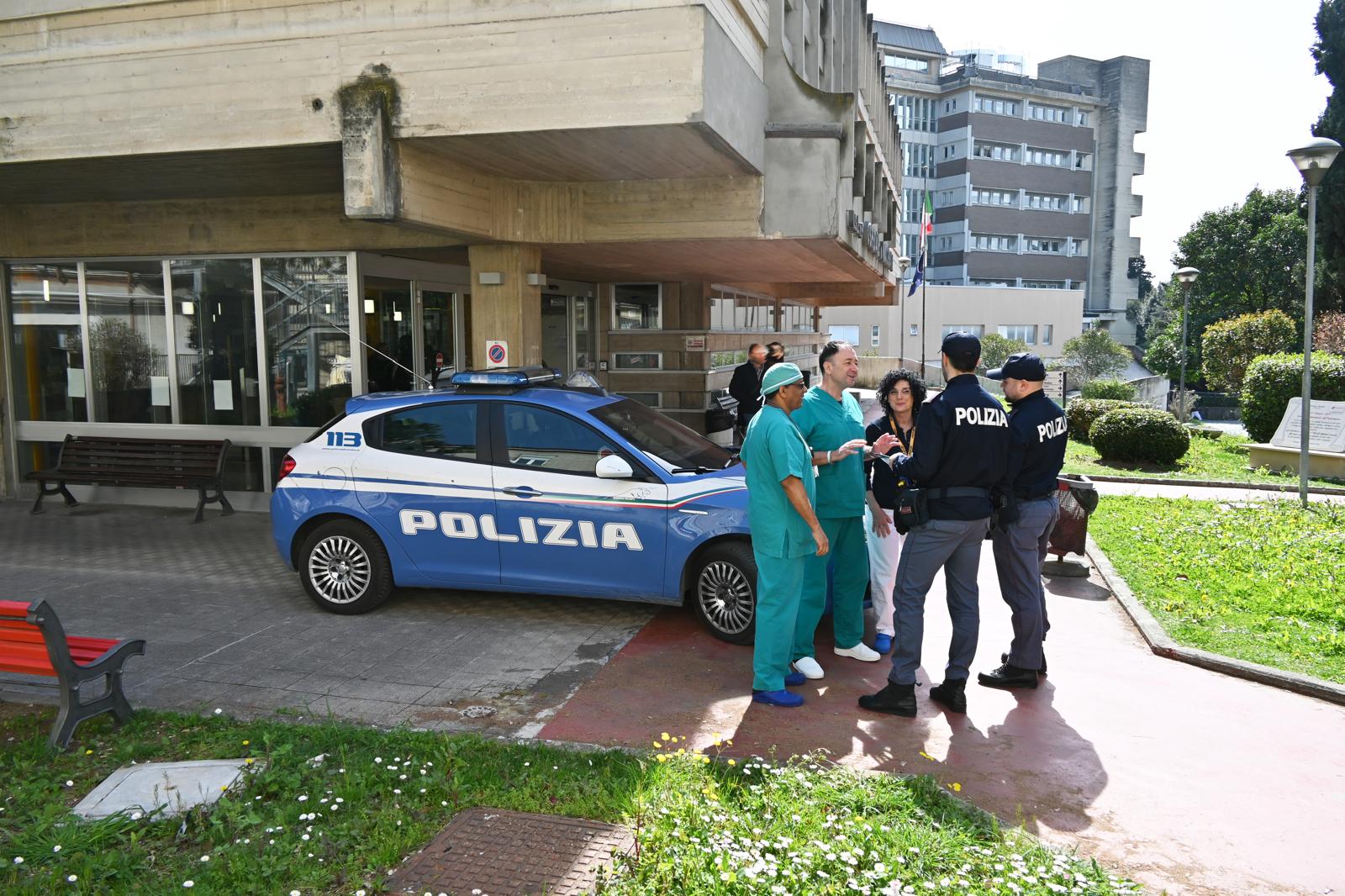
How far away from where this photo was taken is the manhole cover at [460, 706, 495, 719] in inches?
208

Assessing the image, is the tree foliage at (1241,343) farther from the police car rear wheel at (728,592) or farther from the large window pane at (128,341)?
the large window pane at (128,341)

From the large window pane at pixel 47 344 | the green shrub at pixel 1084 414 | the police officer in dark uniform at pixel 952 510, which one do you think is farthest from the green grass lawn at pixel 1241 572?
the large window pane at pixel 47 344

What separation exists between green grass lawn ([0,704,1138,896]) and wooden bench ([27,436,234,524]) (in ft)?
21.4

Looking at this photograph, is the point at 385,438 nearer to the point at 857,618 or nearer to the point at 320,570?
the point at 320,570

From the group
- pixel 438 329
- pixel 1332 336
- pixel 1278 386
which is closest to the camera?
pixel 438 329

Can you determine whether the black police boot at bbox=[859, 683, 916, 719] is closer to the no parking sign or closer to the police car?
the police car

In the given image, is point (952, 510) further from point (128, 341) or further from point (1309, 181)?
point (128, 341)

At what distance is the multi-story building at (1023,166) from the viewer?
7819 cm

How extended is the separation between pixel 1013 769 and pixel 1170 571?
449 cm

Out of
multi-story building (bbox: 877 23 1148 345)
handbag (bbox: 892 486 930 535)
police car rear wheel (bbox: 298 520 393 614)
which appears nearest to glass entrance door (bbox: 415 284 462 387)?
police car rear wheel (bbox: 298 520 393 614)

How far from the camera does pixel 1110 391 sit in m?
25.4

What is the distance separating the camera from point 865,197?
13852 mm

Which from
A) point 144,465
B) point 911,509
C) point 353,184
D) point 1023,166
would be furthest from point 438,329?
point 1023,166

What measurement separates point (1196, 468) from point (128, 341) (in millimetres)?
15277
